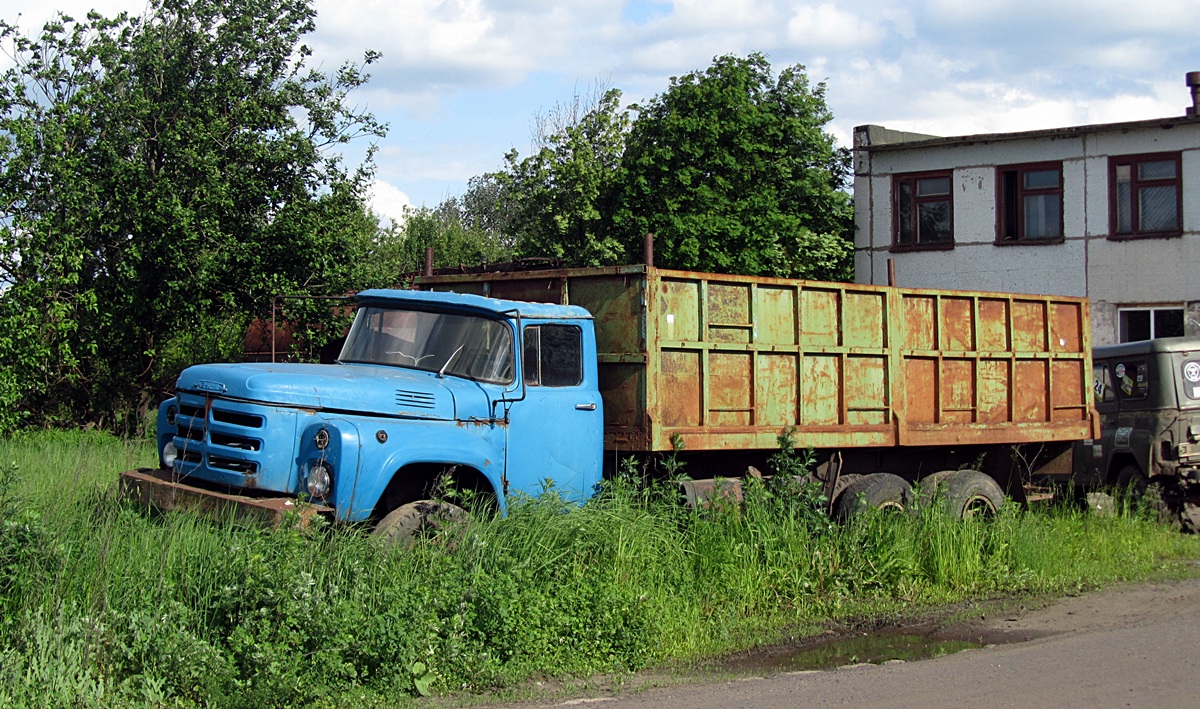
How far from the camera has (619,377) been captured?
9.18 meters

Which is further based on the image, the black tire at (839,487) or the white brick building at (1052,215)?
the white brick building at (1052,215)

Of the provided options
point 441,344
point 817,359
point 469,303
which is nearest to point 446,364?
point 441,344

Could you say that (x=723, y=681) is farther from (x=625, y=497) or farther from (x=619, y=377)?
(x=619, y=377)

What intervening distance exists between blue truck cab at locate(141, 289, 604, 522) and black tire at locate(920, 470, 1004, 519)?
Answer: 3885 mm

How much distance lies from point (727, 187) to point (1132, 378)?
44.0 feet

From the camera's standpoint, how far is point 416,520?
745cm

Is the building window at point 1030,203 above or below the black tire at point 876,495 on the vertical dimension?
above

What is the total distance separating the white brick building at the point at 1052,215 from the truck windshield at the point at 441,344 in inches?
716

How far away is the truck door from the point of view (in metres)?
8.47

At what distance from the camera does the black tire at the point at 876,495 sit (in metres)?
10.5

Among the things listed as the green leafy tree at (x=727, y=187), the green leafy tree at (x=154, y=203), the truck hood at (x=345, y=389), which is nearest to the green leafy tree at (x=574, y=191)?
the green leafy tree at (x=727, y=187)

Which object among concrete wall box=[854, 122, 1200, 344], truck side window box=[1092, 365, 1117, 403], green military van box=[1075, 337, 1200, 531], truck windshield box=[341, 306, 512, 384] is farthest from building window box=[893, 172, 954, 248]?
truck windshield box=[341, 306, 512, 384]

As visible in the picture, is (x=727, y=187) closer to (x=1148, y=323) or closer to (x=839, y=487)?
(x=1148, y=323)

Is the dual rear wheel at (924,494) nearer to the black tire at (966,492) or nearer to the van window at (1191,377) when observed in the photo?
the black tire at (966,492)
